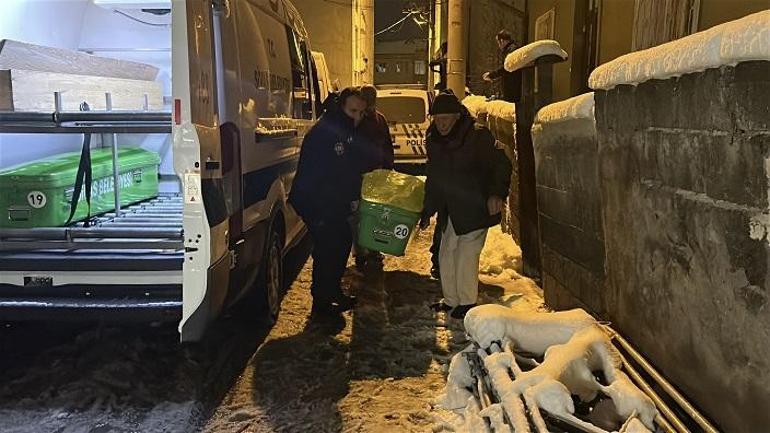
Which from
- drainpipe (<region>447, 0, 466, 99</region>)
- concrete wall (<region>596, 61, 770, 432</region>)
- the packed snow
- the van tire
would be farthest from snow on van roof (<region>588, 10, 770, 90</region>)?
drainpipe (<region>447, 0, 466, 99</region>)

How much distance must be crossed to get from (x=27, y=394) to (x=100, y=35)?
412 centimetres

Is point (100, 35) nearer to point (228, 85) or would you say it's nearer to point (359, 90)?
point (359, 90)

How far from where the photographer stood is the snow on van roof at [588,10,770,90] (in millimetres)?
Result: 1988

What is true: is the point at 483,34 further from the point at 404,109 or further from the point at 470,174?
the point at 470,174

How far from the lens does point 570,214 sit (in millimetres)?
4414

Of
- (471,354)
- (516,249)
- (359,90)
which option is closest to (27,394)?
(471,354)

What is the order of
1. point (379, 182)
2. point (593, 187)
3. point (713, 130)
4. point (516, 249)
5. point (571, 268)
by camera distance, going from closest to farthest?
1. point (713, 130)
2. point (593, 187)
3. point (571, 268)
4. point (379, 182)
5. point (516, 249)

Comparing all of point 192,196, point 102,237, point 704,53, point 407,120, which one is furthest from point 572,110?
point 407,120

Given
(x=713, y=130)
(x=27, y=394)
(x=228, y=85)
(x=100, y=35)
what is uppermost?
(x=100, y=35)

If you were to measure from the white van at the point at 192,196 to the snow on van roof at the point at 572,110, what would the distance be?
1.97 m

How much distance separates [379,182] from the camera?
538 centimetres

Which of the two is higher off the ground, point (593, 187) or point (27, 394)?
point (593, 187)

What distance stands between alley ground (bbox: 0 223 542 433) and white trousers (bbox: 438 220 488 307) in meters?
0.24

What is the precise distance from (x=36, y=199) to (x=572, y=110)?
3785 millimetres
